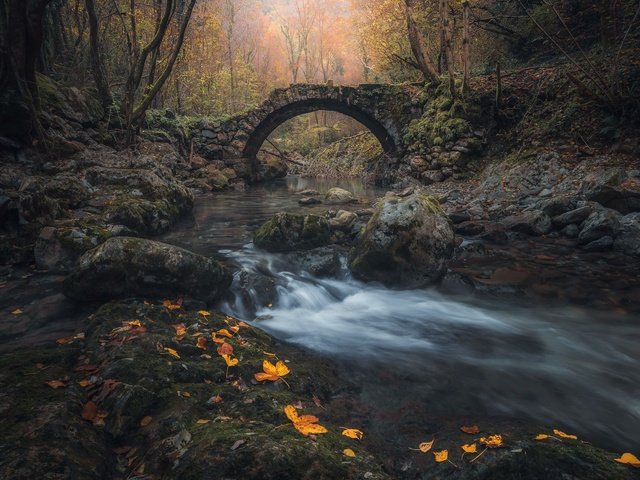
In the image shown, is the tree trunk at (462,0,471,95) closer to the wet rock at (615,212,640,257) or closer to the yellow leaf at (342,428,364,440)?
the wet rock at (615,212,640,257)

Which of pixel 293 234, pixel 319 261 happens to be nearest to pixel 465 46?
pixel 293 234

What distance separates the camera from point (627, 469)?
6.19ft

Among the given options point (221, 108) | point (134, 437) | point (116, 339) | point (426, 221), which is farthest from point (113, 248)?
point (221, 108)

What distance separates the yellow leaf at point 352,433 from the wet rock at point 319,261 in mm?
A: 3958

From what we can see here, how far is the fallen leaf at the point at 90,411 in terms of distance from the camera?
215 cm

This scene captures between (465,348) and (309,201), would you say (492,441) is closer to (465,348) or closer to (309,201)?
(465,348)

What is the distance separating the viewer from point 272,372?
9.70 ft

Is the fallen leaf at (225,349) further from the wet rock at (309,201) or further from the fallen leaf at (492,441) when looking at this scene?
the wet rock at (309,201)

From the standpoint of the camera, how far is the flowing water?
3.11 metres

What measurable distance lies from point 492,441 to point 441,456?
303 millimetres

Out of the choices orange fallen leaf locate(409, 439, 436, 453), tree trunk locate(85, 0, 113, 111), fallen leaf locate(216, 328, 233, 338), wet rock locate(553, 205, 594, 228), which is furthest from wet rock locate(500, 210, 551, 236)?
tree trunk locate(85, 0, 113, 111)

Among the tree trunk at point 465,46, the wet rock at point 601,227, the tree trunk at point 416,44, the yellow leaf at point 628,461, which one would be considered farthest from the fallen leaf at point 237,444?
the tree trunk at point 416,44

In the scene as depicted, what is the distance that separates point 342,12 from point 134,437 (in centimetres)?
4993

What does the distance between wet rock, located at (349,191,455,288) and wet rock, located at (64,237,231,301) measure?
282 centimetres
